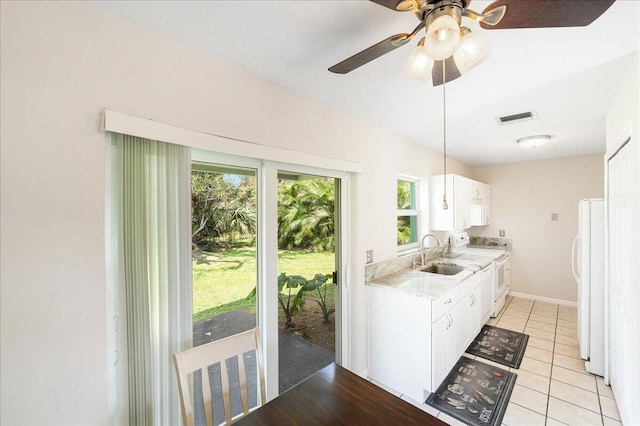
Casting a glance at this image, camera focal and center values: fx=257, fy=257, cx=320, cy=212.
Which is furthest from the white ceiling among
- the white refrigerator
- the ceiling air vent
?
the white refrigerator

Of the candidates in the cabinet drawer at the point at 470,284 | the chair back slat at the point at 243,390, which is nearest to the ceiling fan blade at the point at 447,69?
the chair back slat at the point at 243,390

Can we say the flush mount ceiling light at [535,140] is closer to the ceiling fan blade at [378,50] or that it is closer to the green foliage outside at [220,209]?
the ceiling fan blade at [378,50]

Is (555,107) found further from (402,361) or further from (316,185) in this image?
(402,361)

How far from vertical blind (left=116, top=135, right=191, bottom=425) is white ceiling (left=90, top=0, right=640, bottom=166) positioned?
2.04 feet

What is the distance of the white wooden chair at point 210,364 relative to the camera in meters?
1.15

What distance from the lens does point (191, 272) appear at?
1405 mm

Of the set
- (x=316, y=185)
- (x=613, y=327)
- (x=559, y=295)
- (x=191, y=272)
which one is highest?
(x=316, y=185)

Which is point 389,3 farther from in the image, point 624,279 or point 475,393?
point 475,393

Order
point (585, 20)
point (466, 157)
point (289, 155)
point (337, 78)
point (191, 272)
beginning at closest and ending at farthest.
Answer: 1. point (585, 20)
2. point (191, 272)
3. point (337, 78)
4. point (289, 155)
5. point (466, 157)

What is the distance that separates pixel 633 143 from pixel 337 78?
1.78 meters

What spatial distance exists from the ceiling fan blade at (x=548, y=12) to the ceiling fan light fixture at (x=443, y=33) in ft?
0.31

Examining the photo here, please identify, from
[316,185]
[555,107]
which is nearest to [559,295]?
[555,107]

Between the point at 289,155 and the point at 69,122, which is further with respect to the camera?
the point at 289,155

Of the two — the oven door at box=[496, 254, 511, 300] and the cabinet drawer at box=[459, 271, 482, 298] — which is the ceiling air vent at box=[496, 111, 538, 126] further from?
the oven door at box=[496, 254, 511, 300]
